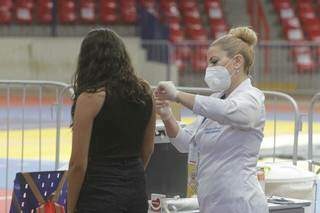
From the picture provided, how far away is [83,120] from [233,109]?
76 centimetres

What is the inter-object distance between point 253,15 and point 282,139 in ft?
42.9

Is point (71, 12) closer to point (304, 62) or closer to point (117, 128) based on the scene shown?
point (304, 62)

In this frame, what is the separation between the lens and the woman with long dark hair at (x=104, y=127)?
4.39 metres

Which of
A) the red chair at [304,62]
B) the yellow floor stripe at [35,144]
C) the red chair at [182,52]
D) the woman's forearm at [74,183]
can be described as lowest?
the yellow floor stripe at [35,144]

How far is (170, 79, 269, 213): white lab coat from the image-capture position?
4465 millimetres

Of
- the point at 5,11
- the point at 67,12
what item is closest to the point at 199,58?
the point at 67,12

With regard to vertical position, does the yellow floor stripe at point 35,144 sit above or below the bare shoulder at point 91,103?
below

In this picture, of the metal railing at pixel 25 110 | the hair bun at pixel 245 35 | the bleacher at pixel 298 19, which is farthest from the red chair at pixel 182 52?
the hair bun at pixel 245 35

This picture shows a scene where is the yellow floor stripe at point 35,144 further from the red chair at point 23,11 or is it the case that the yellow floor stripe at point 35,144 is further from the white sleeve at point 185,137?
the red chair at point 23,11

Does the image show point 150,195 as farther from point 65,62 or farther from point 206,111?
point 65,62

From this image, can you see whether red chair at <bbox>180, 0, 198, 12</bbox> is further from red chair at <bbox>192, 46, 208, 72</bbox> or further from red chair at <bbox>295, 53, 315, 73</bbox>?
red chair at <bbox>295, 53, 315, 73</bbox>

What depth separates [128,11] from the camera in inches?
997

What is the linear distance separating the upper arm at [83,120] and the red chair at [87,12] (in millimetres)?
A: 21016

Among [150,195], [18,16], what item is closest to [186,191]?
[150,195]
